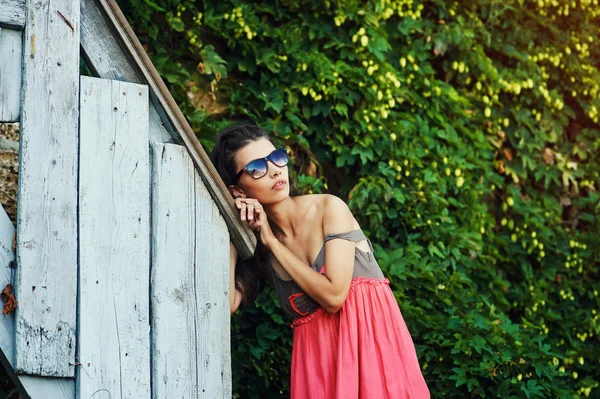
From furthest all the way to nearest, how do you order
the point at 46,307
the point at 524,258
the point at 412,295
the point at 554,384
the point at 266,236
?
the point at 524,258
the point at 412,295
the point at 554,384
the point at 266,236
the point at 46,307

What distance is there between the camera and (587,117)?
6.84 m

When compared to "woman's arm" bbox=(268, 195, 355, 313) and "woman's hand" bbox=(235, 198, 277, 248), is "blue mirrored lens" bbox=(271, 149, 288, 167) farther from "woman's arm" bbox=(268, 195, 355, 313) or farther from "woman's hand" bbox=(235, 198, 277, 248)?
"woman's arm" bbox=(268, 195, 355, 313)

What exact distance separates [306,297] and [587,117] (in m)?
4.61

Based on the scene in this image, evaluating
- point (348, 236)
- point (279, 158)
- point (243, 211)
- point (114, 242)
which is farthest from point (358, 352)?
point (114, 242)

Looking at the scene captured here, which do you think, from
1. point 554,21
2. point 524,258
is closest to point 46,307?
point 524,258

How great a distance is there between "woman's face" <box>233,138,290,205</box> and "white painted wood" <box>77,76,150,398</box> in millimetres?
547

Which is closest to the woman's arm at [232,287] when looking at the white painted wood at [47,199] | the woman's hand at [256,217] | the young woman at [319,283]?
the young woman at [319,283]

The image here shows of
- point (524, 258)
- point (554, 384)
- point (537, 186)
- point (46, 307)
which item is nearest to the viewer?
point (46, 307)

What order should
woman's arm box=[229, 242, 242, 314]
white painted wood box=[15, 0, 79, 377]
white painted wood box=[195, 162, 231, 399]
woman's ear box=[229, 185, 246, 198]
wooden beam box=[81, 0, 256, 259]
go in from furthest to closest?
1. woman's ear box=[229, 185, 246, 198]
2. woman's arm box=[229, 242, 242, 314]
3. white painted wood box=[195, 162, 231, 399]
4. wooden beam box=[81, 0, 256, 259]
5. white painted wood box=[15, 0, 79, 377]

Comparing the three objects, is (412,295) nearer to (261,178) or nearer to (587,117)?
(261,178)

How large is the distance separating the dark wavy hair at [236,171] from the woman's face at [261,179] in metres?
0.03

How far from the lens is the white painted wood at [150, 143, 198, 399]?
2621 mm

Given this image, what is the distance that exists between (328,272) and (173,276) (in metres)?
0.59

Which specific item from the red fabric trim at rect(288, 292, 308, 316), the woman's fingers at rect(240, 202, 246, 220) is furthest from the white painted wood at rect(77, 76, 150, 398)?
the red fabric trim at rect(288, 292, 308, 316)
